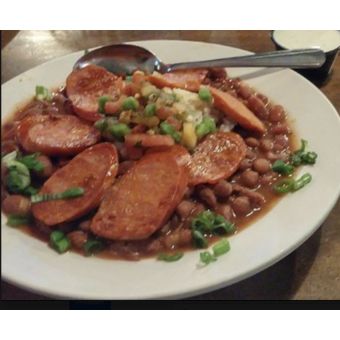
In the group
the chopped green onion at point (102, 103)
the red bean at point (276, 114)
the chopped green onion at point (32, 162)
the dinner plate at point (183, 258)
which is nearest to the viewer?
the dinner plate at point (183, 258)

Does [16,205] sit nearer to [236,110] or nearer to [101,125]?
[101,125]

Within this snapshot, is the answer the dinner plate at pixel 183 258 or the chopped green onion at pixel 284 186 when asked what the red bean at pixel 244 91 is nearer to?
the dinner plate at pixel 183 258

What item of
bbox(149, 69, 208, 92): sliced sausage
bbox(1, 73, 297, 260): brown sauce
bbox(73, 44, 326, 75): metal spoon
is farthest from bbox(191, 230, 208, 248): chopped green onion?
bbox(73, 44, 326, 75): metal spoon

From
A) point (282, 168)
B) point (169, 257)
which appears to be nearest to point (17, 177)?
point (169, 257)

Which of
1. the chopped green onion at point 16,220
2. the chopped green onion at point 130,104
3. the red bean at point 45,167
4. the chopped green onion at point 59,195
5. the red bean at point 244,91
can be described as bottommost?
the chopped green onion at point 16,220

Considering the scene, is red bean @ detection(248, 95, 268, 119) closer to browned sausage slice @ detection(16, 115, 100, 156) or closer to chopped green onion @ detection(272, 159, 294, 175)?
chopped green onion @ detection(272, 159, 294, 175)

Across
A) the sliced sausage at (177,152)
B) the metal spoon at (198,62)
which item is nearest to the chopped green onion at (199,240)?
the sliced sausage at (177,152)

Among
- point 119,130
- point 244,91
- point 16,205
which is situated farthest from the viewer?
point 244,91
